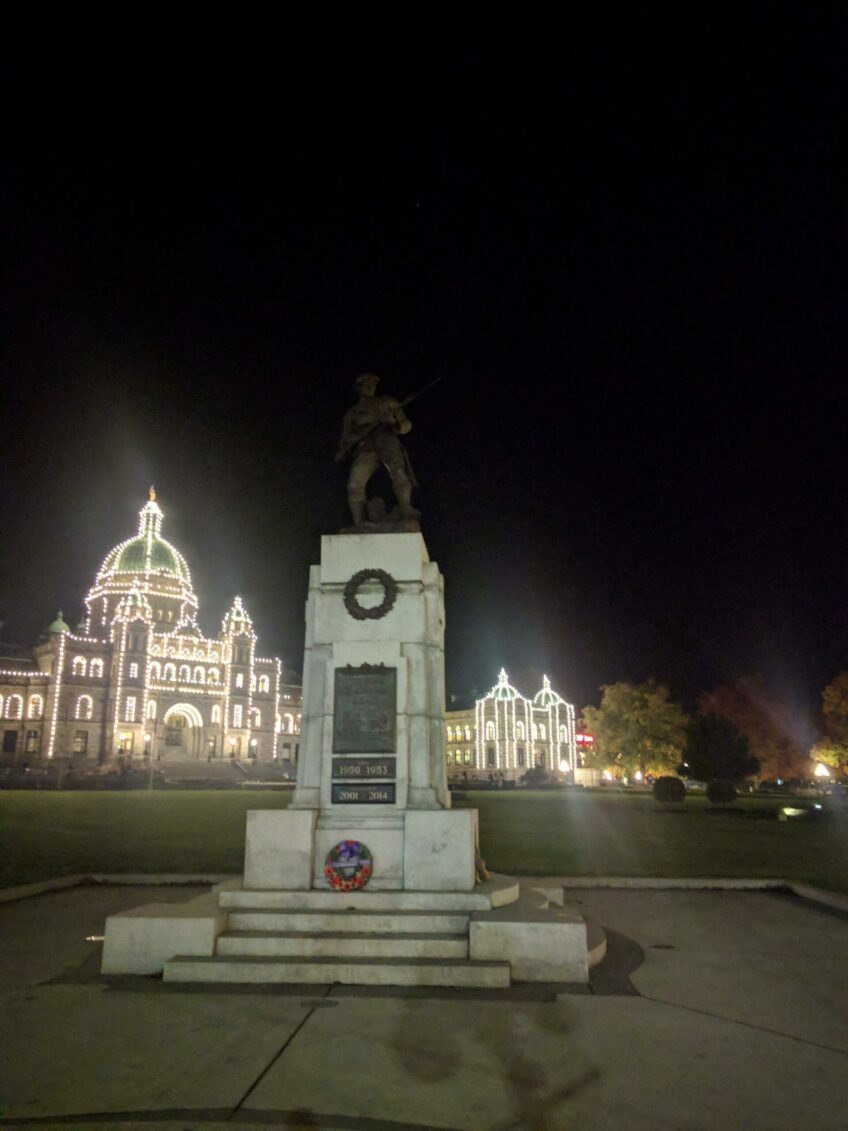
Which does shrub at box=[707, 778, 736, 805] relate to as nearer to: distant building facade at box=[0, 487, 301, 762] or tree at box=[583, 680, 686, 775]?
tree at box=[583, 680, 686, 775]

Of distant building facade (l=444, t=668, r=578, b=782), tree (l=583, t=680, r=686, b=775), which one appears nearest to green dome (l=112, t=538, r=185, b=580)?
distant building facade (l=444, t=668, r=578, b=782)

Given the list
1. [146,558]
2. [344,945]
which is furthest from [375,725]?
[146,558]

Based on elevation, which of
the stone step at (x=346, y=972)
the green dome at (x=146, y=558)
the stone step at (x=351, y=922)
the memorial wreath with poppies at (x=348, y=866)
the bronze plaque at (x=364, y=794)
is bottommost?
the stone step at (x=346, y=972)

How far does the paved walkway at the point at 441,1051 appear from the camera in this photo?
15.7ft

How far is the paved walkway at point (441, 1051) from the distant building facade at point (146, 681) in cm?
9380

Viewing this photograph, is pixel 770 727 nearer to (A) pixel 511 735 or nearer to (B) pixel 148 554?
(A) pixel 511 735

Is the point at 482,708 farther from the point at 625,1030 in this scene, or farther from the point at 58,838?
the point at 625,1030

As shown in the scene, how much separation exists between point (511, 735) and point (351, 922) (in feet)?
377

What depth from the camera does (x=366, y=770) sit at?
364 inches

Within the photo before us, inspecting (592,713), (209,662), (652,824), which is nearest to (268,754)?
(209,662)

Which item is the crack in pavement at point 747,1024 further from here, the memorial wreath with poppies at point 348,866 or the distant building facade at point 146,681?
the distant building facade at point 146,681

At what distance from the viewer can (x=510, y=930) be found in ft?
24.7

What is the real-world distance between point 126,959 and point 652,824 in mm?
25158

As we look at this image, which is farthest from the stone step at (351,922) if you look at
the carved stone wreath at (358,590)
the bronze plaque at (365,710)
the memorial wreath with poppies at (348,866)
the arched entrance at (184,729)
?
the arched entrance at (184,729)
